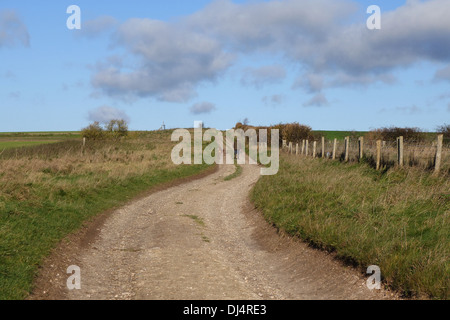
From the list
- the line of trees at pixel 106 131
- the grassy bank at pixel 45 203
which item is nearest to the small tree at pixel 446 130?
the grassy bank at pixel 45 203

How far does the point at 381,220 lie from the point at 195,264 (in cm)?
531

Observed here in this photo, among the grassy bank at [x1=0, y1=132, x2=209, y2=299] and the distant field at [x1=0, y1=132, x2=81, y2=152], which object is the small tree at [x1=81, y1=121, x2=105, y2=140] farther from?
the grassy bank at [x1=0, y1=132, x2=209, y2=299]

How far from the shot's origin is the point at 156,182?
27.6 metres

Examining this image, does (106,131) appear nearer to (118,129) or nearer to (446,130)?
(118,129)

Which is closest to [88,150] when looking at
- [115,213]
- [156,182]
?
[156,182]

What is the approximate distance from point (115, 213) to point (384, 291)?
1249 cm

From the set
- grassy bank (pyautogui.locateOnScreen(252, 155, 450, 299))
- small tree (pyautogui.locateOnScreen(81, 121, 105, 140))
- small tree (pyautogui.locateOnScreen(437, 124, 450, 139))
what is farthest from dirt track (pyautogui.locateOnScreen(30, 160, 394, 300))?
small tree (pyautogui.locateOnScreen(81, 121, 105, 140))

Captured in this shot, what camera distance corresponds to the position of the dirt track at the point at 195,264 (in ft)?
28.2

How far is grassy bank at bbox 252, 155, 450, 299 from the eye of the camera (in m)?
8.14

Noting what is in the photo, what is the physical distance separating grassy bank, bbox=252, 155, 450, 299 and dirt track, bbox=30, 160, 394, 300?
0.48 m

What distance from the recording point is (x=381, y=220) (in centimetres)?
1154

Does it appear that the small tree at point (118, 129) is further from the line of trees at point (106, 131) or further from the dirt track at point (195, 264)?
the dirt track at point (195, 264)

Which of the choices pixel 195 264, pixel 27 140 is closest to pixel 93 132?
pixel 27 140
